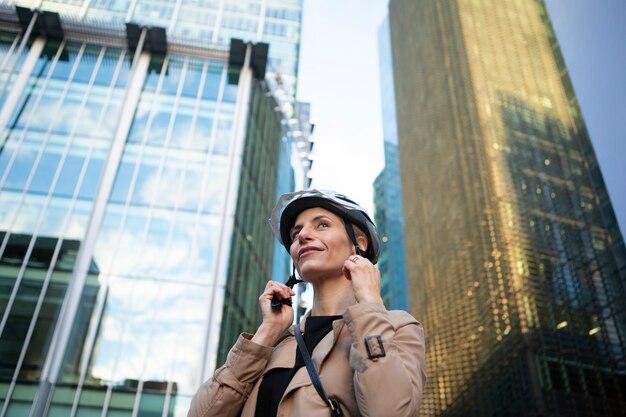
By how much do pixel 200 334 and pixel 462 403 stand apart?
2185 cm

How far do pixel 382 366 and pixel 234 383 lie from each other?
29.7 inches

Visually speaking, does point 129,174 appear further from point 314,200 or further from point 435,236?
point 435,236

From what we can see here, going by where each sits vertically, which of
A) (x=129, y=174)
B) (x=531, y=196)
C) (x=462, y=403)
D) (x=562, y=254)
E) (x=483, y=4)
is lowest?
(x=462, y=403)

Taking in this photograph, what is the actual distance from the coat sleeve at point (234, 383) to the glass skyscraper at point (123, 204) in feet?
40.9

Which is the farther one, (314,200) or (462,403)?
(462,403)

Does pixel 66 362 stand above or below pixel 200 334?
below

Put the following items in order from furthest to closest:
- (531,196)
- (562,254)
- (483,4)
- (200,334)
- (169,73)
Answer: (483,4), (531,196), (562,254), (169,73), (200,334)

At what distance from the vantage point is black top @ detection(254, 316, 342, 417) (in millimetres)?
1986

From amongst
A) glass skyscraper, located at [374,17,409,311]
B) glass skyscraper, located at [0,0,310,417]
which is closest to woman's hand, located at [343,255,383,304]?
glass skyscraper, located at [0,0,310,417]

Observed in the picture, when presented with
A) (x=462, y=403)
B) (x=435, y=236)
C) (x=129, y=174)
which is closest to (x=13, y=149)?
(x=129, y=174)

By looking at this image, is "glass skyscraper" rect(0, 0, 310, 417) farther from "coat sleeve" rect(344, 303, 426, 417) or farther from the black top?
"coat sleeve" rect(344, 303, 426, 417)

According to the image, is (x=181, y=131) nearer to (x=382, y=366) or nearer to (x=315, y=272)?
(x=315, y=272)

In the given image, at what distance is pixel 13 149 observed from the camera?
16.7m

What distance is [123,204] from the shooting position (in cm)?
1623
